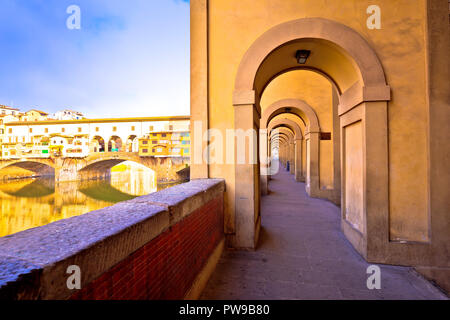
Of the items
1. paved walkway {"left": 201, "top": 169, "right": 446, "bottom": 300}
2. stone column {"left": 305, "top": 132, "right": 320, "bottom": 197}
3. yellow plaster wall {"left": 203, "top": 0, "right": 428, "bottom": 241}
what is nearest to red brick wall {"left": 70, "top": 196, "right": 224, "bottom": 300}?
paved walkway {"left": 201, "top": 169, "right": 446, "bottom": 300}

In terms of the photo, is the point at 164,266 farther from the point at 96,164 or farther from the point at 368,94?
the point at 96,164

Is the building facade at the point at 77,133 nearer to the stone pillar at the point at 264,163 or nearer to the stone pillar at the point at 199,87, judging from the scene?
the stone pillar at the point at 264,163

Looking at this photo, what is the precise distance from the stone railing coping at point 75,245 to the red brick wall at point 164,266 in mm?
83

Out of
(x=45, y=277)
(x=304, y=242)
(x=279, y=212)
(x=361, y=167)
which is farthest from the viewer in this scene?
(x=279, y=212)

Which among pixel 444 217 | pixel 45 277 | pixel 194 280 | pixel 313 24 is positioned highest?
pixel 313 24

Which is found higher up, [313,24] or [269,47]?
[313,24]

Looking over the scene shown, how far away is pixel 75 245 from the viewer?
3.97 ft

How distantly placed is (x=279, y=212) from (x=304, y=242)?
2.46m

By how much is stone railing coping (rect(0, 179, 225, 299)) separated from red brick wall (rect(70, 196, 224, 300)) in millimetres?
83

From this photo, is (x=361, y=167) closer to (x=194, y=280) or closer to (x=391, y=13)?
(x=391, y=13)

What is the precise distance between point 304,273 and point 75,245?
3342 millimetres

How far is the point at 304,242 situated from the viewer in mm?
4660

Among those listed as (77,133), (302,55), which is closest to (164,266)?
(302,55)
